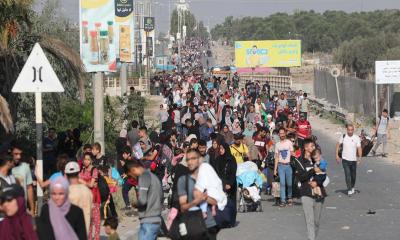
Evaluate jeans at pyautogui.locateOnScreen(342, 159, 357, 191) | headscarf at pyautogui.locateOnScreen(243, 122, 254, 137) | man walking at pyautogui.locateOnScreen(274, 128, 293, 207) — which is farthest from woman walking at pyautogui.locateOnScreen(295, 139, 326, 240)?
headscarf at pyautogui.locateOnScreen(243, 122, 254, 137)

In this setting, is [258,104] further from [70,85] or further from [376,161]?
[70,85]

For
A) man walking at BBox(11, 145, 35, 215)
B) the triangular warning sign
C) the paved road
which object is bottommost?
the paved road

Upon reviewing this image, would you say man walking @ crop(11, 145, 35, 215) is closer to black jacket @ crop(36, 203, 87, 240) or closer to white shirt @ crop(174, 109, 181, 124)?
black jacket @ crop(36, 203, 87, 240)

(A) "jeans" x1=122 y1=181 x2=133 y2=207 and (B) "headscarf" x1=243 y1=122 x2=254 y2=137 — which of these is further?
(B) "headscarf" x1=243 y1=122 x2=254 y2=137

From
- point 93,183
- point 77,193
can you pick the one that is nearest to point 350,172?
point 93,183

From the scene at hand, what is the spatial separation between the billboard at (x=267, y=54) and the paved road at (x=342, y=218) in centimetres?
7559

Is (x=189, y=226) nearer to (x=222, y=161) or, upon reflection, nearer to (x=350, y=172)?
(x=222, y=161)

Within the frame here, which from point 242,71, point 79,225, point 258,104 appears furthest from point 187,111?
point 242,71

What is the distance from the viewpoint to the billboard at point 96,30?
1792cm

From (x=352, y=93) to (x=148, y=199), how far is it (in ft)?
132

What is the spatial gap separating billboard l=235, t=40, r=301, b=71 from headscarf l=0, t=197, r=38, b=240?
90.2 m

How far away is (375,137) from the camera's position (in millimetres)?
30500

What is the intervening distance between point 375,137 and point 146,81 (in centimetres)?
4234

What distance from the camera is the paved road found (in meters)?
15.4
